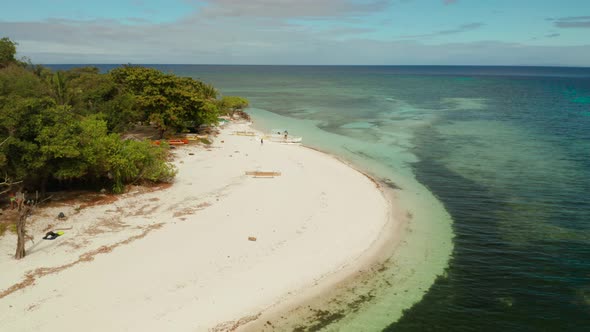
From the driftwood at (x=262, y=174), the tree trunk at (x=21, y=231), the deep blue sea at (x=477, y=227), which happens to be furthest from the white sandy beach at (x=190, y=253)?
the deep blue sea at (x=477, y=227)

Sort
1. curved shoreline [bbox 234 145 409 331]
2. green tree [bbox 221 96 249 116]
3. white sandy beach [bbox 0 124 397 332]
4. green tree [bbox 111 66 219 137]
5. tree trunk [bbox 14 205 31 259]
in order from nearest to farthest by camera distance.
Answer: white sandy beach [bbox 0 124 397 332] < curved shoreline [bbox 234 145 409 331] < tree trunk [bbox 14 205 31 259] < green tree [bbox 111 66 219 137] < green tree [bbox 221 96 249 116]

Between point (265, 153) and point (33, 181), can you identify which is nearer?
point (33, 181)

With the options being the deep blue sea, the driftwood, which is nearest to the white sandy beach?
the driftwood

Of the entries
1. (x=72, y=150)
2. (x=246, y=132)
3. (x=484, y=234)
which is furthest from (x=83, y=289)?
(x=246, y=132)
